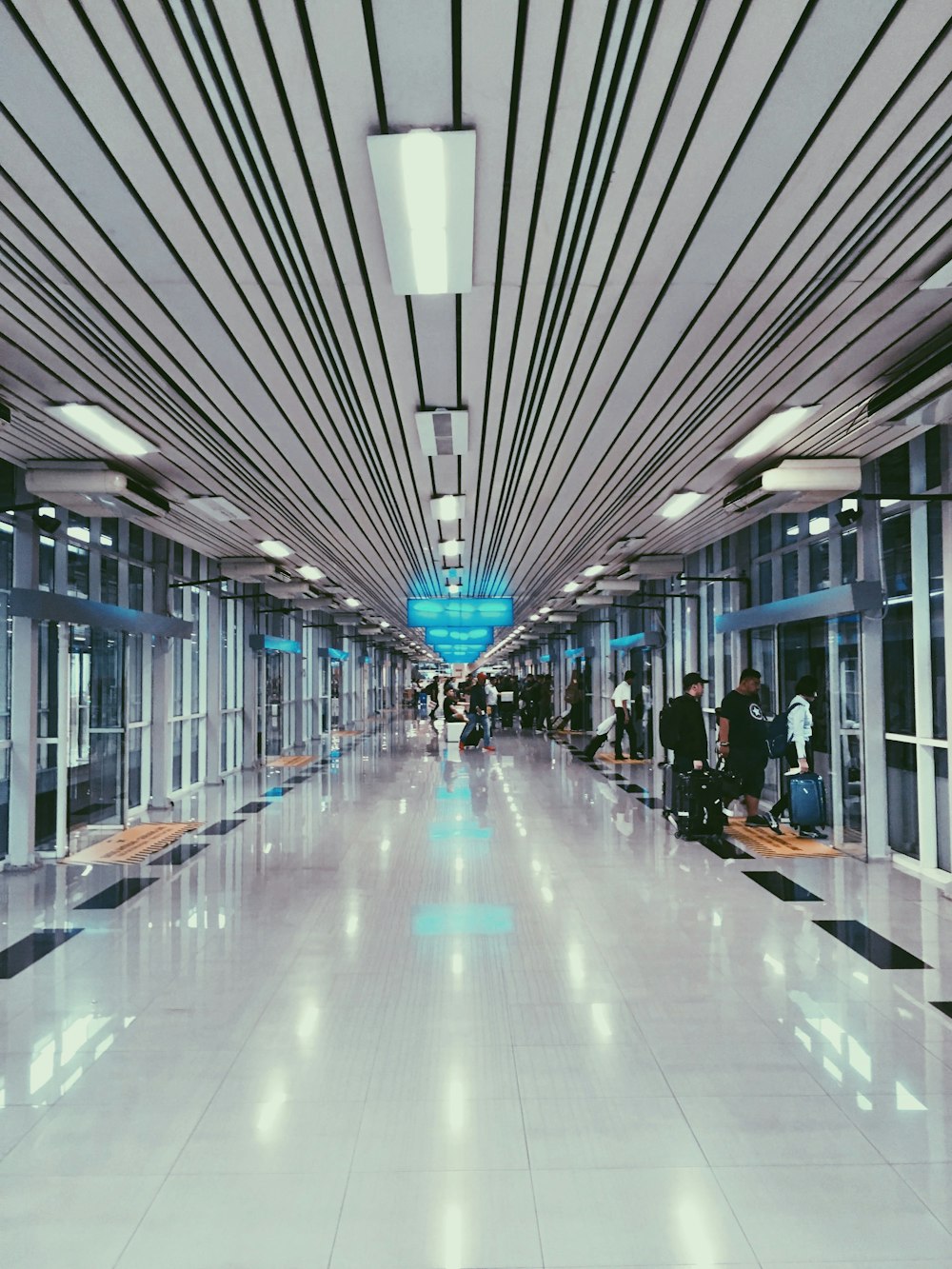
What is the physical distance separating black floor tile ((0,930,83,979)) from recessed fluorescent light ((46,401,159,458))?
120 inches

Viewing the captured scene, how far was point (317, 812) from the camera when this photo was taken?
9836 mm

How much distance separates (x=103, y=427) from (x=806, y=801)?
248 inches

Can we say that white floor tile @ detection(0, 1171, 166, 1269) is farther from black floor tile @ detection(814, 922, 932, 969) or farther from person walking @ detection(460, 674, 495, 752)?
person walking @ detection(460, 674, 495, 752)

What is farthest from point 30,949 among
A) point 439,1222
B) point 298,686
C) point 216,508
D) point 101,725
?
point 298,686

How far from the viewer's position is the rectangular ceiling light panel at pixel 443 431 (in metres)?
5.83

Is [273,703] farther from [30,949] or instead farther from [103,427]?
[30,949]

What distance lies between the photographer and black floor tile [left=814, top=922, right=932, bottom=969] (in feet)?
15.2

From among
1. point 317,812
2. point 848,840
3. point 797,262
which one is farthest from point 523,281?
point 317,812

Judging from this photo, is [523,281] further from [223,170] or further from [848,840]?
[848,840]

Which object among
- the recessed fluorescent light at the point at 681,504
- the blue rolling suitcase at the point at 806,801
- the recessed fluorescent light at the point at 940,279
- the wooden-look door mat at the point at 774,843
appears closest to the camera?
the recessed fluorescent light at the point at 940,279

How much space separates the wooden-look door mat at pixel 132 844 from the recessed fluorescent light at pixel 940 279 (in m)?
6.66

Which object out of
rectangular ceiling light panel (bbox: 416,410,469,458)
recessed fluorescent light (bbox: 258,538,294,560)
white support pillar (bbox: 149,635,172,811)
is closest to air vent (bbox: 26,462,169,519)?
rectangular ceiling light panel (bbox: 416,410,469,458)

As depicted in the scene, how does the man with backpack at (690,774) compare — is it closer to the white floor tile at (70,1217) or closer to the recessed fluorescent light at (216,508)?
the recessed fluorescent light at (216,508)

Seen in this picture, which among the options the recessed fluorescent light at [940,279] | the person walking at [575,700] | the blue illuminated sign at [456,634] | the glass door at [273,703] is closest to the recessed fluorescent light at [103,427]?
the recessed fluorescent light at [940,279]
